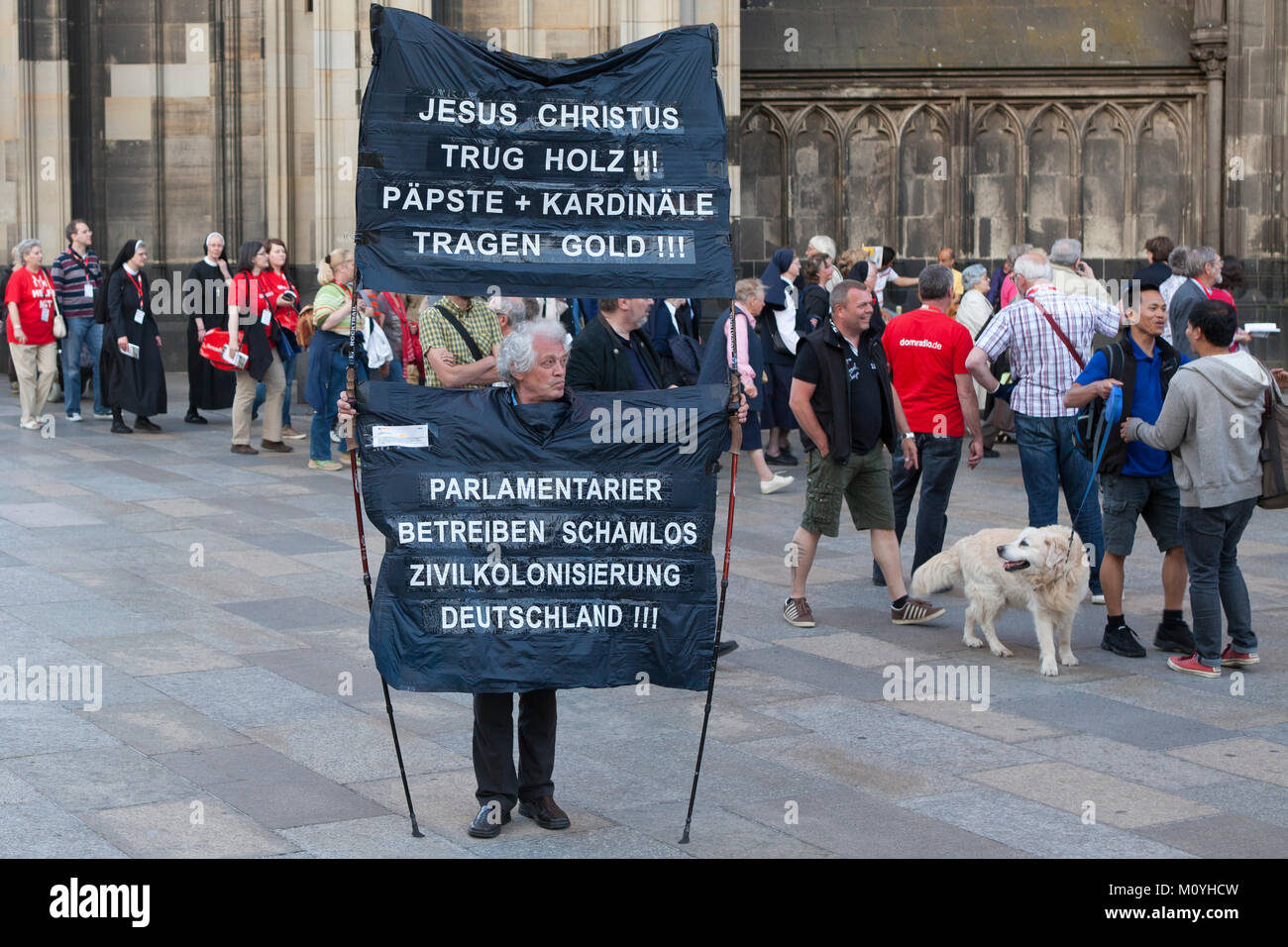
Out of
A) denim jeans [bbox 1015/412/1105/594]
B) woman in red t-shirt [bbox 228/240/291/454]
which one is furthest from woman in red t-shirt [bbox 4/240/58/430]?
denim jeans [bbox 1015/412/1105/594]

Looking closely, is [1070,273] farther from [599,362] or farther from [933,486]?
[599,362]

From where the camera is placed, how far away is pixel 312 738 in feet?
22.6

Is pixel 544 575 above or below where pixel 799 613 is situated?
above

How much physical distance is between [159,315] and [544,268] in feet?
57.9

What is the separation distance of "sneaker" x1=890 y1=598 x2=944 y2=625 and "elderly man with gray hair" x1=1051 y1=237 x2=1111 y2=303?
4.03m

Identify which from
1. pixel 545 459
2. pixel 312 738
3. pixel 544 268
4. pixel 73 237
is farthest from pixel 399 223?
pixel 73 237

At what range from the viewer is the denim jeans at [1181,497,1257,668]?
8070mm

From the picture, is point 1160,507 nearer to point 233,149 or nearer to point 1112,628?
point 1112,628

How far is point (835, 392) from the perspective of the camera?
902cm

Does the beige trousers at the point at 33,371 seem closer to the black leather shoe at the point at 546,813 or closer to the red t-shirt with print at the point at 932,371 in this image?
the red t-shirt with print at the point at 932,371

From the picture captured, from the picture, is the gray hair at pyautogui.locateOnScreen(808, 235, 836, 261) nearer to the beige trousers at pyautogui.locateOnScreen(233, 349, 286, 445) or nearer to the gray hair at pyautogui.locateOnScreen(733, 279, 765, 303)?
the gray hair at pyautogui.locateOnScreen(733, 279, 765, 303)

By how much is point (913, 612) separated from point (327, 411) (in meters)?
6.83

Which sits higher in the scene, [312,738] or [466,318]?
[466,318]

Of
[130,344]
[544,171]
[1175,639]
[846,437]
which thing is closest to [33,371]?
[130,344]
